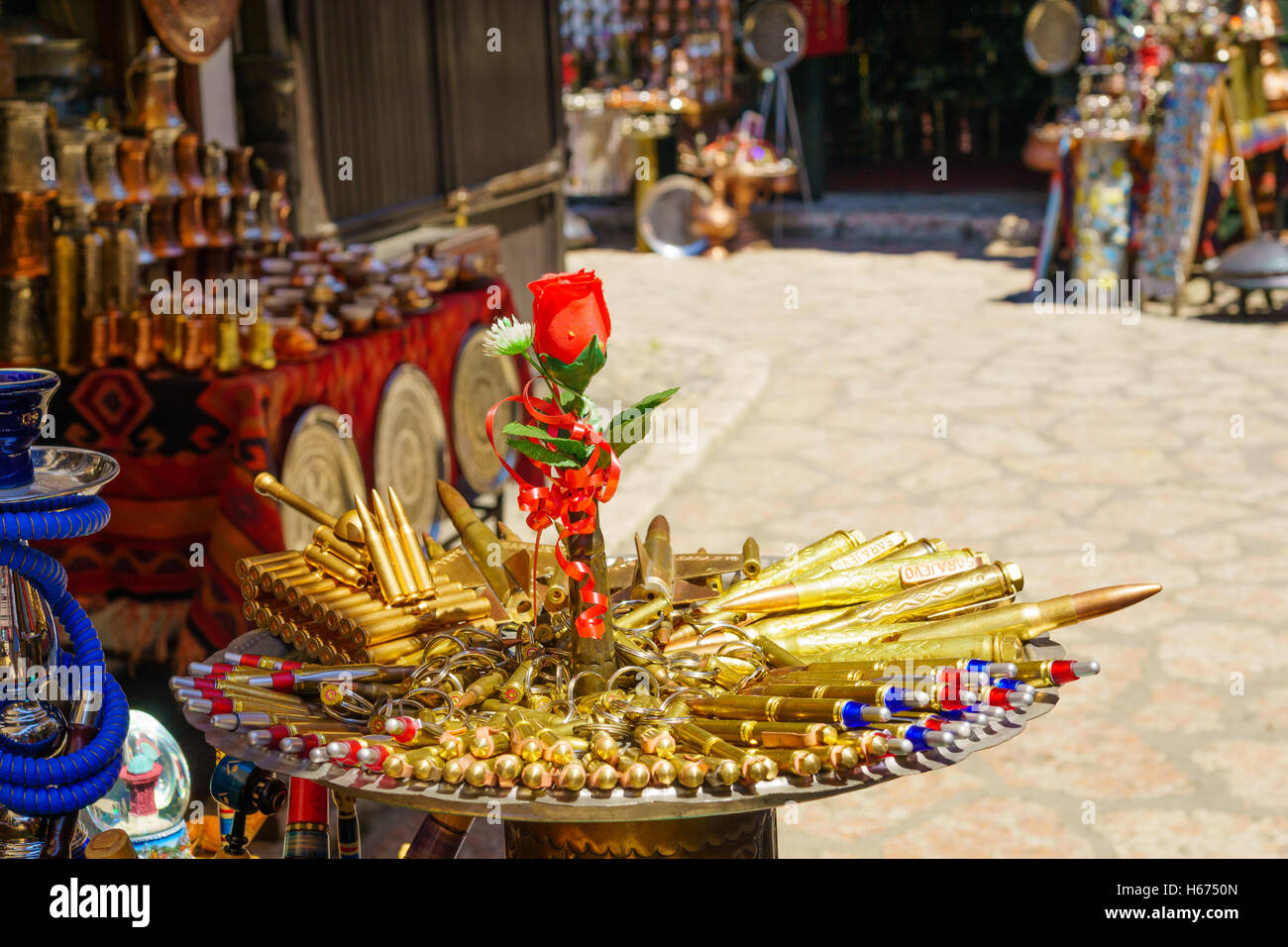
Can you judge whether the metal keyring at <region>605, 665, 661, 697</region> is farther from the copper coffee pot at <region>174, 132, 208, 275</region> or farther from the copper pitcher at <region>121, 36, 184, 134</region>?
the copper pitcher at <region>121, 36, 184, 134</region>

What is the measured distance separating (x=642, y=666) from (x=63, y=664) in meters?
0.86

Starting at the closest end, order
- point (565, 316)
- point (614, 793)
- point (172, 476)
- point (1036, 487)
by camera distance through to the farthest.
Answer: point (614, 793) < point (565, 316) < point (172, 476) < point (1036, 487)

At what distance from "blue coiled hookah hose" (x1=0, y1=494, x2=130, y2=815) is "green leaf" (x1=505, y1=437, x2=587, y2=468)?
0.60 metres

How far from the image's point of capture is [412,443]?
549 centimetres

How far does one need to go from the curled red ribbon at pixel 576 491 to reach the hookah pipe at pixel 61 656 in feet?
2.05

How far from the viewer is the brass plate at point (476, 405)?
19.4 ft

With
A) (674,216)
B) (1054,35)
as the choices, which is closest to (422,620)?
(674,216)

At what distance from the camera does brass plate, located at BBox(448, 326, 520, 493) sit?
591 centimetres

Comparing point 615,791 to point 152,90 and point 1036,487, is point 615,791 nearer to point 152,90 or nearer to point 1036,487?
point 152,90

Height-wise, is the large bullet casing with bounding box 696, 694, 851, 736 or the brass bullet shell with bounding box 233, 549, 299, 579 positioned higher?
the brass bullet shell with bounding box 233, 549, 299, 579

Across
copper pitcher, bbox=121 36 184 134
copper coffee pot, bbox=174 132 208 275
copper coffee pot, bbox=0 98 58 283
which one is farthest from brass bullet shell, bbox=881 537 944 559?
copper pitcher, bbox=121 36 184 134

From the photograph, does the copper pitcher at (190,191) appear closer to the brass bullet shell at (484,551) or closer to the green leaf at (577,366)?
the brass bullet shell at (484,551)

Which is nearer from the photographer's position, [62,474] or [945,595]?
[62,474]

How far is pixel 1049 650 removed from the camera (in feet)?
8.09
